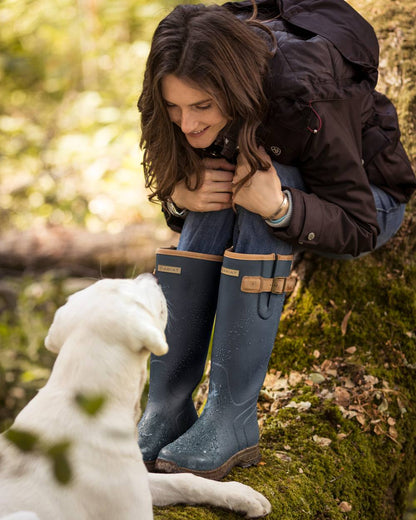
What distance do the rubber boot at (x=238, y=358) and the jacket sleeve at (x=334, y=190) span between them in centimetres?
17

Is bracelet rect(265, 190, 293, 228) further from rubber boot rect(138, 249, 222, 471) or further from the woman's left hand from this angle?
rubber boot rect(138, 249, 222, 471)

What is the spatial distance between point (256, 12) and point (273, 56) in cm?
30

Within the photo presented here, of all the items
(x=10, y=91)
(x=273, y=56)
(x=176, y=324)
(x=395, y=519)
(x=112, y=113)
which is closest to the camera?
(x=273, y=56)

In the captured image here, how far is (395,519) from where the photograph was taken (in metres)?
2.52

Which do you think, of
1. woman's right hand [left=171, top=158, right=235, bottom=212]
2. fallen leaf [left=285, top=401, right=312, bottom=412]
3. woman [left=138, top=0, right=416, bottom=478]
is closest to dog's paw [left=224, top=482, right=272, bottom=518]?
woman [left=138, top=0, right=416, bottom=478]

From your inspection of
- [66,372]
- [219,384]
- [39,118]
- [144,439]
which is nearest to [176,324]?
[219,384]

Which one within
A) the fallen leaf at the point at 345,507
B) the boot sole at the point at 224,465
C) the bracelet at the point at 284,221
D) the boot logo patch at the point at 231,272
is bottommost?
the fallen leaf at the point at 345,507

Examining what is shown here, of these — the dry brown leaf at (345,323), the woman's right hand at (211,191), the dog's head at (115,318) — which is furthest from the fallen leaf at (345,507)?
the woman's right hand at (211,191)

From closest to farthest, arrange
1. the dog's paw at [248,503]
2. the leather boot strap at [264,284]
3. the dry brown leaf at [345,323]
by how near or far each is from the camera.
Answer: the dog's paw at [248,503] < the leather boot strap at [264,284] < the dry brown leaf at [345,323]

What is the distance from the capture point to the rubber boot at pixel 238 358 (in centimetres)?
215

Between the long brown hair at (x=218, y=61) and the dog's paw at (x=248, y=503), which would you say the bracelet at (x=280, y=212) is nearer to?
the long brown hair at (x=218, y=61)

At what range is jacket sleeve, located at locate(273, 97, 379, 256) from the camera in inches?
85.7

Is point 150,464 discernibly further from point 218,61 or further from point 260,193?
point 218,61

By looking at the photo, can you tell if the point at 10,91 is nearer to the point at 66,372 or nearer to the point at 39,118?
the point at 39,118
